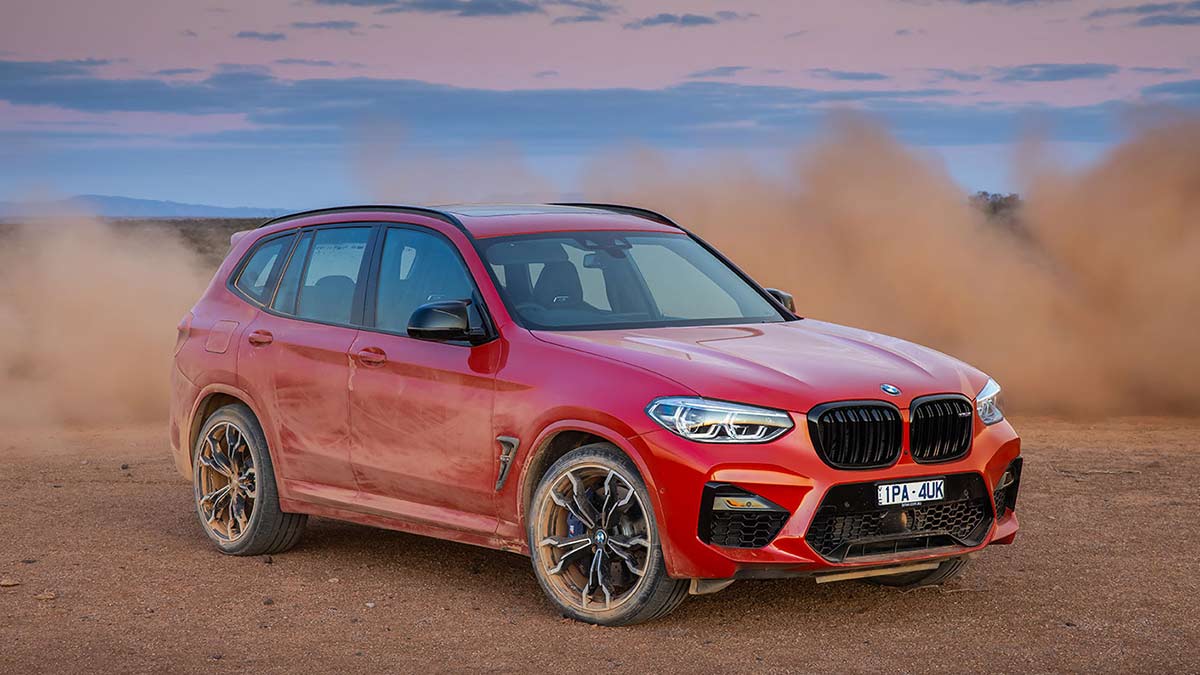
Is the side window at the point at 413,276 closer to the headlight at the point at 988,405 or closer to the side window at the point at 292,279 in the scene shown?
the side window at the point at 292,279

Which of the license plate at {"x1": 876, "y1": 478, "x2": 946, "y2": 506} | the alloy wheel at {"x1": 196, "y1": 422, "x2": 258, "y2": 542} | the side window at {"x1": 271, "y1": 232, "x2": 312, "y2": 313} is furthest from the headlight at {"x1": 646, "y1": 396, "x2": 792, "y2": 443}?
the alloy wheel at {"x1": 196, "y1": 422, "x2": 258, "y2": 542}

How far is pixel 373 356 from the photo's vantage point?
317 inches

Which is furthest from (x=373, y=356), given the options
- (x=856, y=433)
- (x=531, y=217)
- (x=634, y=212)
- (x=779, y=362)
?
(x=856, y=433)

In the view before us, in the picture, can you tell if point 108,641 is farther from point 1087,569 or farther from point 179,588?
point 1087,569

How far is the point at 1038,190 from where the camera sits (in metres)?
22.3

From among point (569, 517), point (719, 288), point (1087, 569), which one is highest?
point (719, 288)

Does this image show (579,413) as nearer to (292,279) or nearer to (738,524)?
(738,524)

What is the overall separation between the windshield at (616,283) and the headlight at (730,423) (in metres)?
1.11

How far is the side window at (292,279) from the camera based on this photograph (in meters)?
8.91

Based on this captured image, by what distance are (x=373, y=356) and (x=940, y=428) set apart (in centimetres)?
279

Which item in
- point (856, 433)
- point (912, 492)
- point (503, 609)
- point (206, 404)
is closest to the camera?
point (856, 433)

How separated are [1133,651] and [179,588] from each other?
180 inches

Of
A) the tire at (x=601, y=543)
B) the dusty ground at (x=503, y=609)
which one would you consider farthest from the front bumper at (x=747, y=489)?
the dusty ground at (x=503, y=609)

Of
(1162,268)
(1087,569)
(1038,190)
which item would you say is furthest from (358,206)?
(1038,190)
